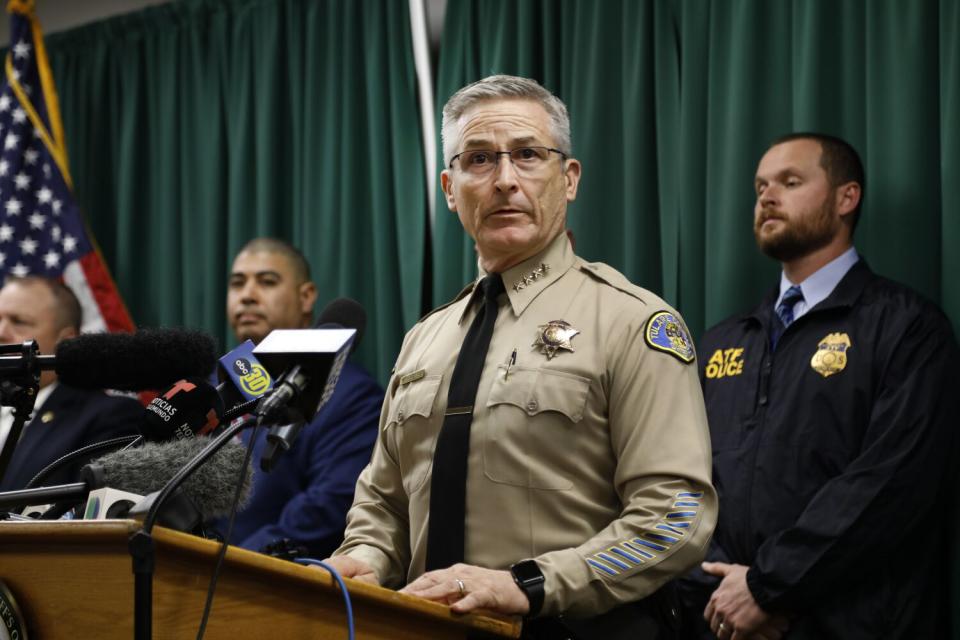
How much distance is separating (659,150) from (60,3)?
3409 mm

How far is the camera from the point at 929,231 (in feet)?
9.49

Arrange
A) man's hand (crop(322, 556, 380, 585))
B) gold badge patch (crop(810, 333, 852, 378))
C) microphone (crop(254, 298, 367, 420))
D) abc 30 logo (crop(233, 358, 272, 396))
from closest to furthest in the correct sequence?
microphone (crop(254, 298, 367, 420))
abc 30 logo (crop(233, 358, 272, 396))
man's hand (crop(322, 556, 380, 585))
gold badge patch (crop(810, 333, 852, 378))

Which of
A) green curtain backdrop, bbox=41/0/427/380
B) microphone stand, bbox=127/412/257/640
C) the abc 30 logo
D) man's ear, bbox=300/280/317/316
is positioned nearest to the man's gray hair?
the abc 30 logo

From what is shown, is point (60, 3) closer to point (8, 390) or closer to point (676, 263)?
point (676, 263)

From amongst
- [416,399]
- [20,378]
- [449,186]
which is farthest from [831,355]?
[20,378]

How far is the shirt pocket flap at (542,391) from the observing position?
1.62 metres

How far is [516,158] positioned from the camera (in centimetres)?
184

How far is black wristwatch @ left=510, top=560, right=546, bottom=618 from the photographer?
139 centimetres

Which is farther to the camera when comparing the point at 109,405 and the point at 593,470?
the point at 109,405

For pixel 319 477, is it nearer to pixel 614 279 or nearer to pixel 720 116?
pixel 720 116

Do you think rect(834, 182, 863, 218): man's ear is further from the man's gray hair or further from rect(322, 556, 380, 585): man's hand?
rect(322, 556, 380, 585): man's hand

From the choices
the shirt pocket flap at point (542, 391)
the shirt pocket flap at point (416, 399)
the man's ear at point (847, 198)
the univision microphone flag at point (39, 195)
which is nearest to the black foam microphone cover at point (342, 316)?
the shirt pocket flap at point (416, 399)

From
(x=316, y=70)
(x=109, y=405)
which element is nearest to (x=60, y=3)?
(x=316, y=70)

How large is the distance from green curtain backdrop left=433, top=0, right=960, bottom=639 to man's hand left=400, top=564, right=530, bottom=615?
5.68 feet
